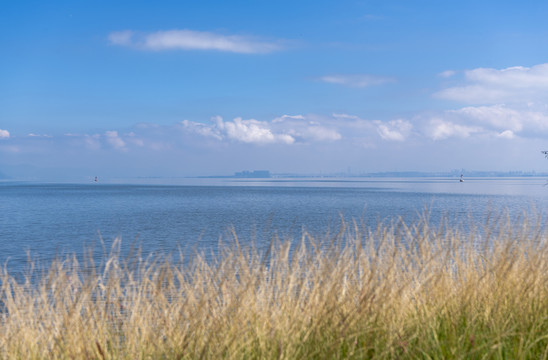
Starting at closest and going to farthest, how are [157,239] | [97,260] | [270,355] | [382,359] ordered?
1. [270,355]
2. [382,359]
3. [97,260]
4. [157,239]

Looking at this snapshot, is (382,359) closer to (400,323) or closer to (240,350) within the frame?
(400,323)

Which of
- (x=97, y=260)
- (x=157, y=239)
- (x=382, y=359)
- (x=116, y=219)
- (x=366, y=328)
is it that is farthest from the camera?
(x=116, y=219)

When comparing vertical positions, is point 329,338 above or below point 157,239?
above

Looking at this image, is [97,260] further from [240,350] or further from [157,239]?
[240,350]

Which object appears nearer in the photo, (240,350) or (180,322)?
(240,350)

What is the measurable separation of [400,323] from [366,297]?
44 centimetres

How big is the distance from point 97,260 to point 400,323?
54.7ft

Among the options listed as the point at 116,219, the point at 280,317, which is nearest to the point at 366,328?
the point at 280,317

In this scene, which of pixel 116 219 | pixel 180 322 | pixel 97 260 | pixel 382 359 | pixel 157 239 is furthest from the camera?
pixel 116 219

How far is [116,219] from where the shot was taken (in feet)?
145

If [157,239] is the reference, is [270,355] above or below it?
above

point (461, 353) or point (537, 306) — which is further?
point (537, 306)

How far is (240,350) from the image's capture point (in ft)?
14.7

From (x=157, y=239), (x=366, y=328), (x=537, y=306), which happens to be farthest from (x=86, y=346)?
(x=157, y=239)
